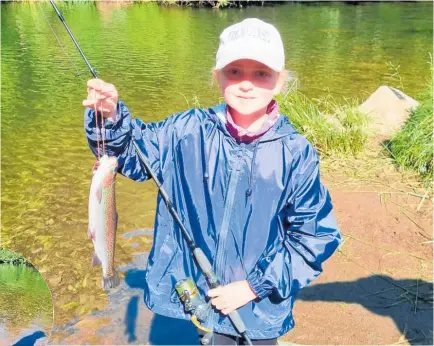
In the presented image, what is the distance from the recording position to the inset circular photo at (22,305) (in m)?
3.87

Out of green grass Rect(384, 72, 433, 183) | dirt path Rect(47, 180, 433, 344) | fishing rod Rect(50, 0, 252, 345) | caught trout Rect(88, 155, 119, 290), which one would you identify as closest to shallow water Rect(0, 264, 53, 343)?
dirt path Rect(47, 180, 433, 344)

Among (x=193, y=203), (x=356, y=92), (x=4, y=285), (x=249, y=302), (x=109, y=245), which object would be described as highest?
(x=193, y=203)

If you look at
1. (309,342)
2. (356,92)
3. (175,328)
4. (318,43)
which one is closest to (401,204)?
(309,342)

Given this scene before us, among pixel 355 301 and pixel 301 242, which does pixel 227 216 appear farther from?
pixel 355 301

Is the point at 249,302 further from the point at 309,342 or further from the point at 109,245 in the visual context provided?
the point at 309,342

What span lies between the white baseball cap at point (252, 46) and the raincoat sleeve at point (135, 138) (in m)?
0.36

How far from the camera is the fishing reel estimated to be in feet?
7.82

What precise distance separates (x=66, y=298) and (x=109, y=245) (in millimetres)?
2520

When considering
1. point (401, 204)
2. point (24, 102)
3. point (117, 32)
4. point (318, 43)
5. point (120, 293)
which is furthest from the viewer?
point (117, 32)

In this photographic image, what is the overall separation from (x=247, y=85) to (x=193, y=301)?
0.95m

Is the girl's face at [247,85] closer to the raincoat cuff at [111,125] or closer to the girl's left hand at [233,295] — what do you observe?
the raincoat cuff at [111,125]

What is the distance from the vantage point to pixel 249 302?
242 cm

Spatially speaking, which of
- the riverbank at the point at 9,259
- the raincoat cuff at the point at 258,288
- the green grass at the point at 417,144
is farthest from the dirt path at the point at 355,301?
the raincoat cuff at the point at 258,288

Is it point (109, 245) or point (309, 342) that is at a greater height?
point (109, 245)
